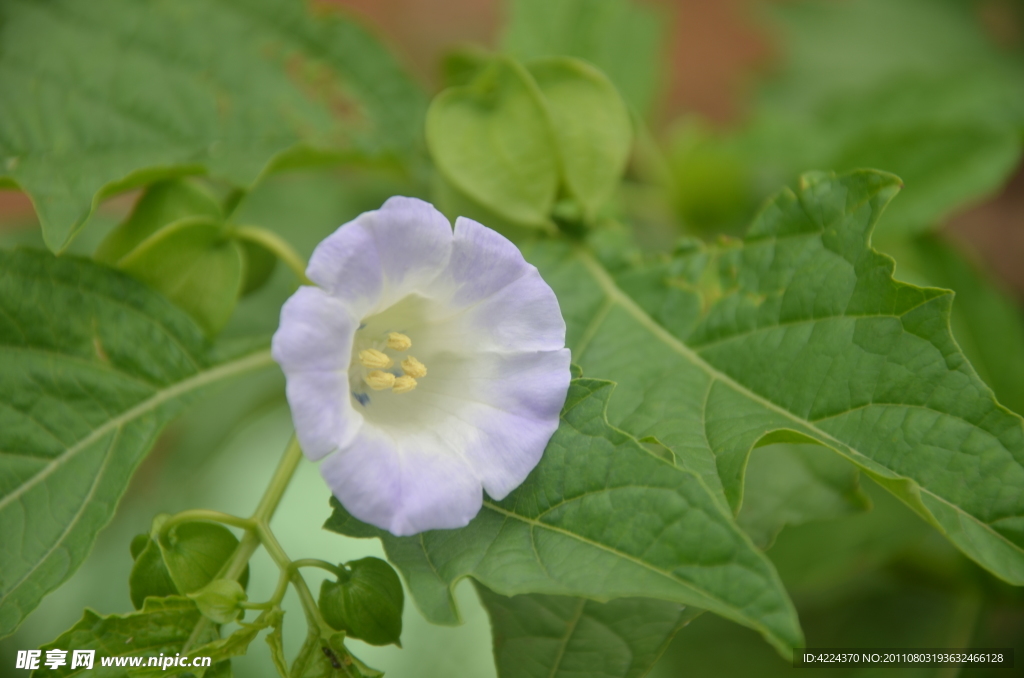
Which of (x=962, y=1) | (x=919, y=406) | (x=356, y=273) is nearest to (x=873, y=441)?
(x=919, y=406)

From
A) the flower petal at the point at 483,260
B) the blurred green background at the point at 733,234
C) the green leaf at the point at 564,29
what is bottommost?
the blurred green background at the point at 733,234

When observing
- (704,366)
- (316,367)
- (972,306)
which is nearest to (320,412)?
(316,367)

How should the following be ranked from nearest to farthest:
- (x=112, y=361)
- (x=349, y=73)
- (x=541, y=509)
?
1. (x=541, y=509)
2. (x=112, y=361)
3. (x=349, y=73)

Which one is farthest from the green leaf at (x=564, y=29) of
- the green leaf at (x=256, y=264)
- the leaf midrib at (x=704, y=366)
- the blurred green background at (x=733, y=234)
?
the green leaf at (x=256, y=264)

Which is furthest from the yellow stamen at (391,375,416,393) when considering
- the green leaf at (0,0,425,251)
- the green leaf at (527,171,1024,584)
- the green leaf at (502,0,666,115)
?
the green leaf at (502,0,666,115)

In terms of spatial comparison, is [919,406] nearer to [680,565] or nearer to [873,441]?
[873,441]

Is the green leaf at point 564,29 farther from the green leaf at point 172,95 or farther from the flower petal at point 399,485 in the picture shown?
the flower petal at point 399,485
